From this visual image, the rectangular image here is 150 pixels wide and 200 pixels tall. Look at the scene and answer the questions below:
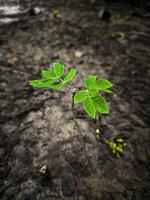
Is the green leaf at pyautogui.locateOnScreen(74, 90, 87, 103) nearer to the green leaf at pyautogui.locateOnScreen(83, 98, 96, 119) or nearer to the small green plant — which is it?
the green leaf at pyautogui.locateOnScreen(83, 98, 96, 119)

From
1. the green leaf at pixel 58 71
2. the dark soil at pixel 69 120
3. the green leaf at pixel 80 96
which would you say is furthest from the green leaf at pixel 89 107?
the dark soil at pixel 69 120

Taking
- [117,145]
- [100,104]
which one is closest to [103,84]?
[100,104]

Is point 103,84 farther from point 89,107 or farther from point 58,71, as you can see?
point 58,71

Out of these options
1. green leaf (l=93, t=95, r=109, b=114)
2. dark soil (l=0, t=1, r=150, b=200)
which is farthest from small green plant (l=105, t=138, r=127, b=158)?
green leaf (l=93, t=95, r=109, b=114)

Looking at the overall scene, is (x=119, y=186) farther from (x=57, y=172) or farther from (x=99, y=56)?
(x=99, y=56)

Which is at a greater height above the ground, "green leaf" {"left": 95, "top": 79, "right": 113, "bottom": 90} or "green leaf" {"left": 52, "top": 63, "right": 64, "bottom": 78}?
"green leaf" {"left": 52, "top": 63, "right": 64, "bottom": 78}

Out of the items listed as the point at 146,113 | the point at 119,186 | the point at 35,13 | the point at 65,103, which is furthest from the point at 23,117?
the point at 35,13

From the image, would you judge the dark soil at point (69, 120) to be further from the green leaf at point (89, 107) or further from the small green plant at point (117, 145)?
the green leaf at point (89, 107)

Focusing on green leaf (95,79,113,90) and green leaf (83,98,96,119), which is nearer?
green leaf (83,98,96,119)

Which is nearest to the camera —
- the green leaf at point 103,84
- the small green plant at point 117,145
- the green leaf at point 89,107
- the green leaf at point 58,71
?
the green leaf at point 89,107
